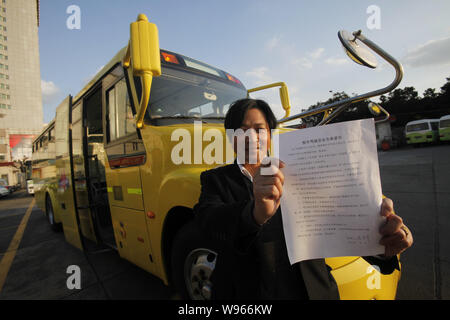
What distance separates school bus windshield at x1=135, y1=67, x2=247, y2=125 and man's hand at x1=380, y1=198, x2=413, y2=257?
1.78 metres

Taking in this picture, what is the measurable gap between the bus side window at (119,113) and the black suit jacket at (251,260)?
1655 mm

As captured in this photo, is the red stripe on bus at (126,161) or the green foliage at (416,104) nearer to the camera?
the red stripe on bus at (126,161)

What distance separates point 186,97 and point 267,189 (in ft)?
6.48

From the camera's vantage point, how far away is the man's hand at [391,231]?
0.81 m

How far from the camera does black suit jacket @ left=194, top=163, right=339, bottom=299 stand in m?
0.96

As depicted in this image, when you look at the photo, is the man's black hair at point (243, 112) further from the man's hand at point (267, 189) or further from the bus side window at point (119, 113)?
the bus side window at point (119, 113)

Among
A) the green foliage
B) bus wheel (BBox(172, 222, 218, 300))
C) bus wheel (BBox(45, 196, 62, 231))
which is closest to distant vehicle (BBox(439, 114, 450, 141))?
the green foliage

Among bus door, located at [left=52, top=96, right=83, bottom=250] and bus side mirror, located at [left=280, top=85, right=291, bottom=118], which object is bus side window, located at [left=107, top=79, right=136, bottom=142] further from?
bus side mirror, located at [left=280, top=85, right=291, bottom=118]

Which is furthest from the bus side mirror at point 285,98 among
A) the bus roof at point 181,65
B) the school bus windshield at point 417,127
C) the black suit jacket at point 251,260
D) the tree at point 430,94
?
the tree at point 430,94

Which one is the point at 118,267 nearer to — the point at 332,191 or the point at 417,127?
the point at 332,191
